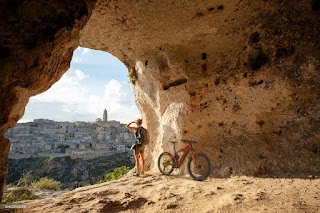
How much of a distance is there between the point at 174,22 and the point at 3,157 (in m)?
4.76

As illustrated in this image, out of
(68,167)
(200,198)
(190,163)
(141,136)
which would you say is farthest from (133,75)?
(68,167)

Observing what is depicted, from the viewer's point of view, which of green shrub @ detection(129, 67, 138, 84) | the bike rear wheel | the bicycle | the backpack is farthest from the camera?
green shrub @ detection(129, 67, 138, 84)

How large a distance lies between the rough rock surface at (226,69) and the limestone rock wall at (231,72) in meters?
0.02

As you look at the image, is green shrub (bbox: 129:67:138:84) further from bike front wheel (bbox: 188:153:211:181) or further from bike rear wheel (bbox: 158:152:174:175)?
bike front wheel (bbox: 188:153:211:181)

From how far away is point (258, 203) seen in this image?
3.34 m

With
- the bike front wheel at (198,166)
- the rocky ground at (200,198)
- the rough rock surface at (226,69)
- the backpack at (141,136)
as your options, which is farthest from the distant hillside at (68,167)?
the rocky ground at (200,198)

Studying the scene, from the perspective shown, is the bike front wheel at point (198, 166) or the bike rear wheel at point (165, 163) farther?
the bike rear wheel at point (165, 163)

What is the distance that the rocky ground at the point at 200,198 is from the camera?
3.32m

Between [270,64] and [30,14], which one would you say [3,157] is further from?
[270,64]

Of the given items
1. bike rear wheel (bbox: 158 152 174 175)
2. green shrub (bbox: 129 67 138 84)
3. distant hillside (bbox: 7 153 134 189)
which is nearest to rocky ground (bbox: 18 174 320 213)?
bike rear wheel (bbox: 158 152 174 175)

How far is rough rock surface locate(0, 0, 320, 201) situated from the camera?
5266mm

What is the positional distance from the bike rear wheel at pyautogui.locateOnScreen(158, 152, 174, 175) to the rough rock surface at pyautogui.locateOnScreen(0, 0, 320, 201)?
45 cm

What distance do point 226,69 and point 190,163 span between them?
103 inches

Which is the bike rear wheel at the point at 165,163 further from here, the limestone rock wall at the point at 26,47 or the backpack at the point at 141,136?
the limestone rock wall at the point at 26,47
